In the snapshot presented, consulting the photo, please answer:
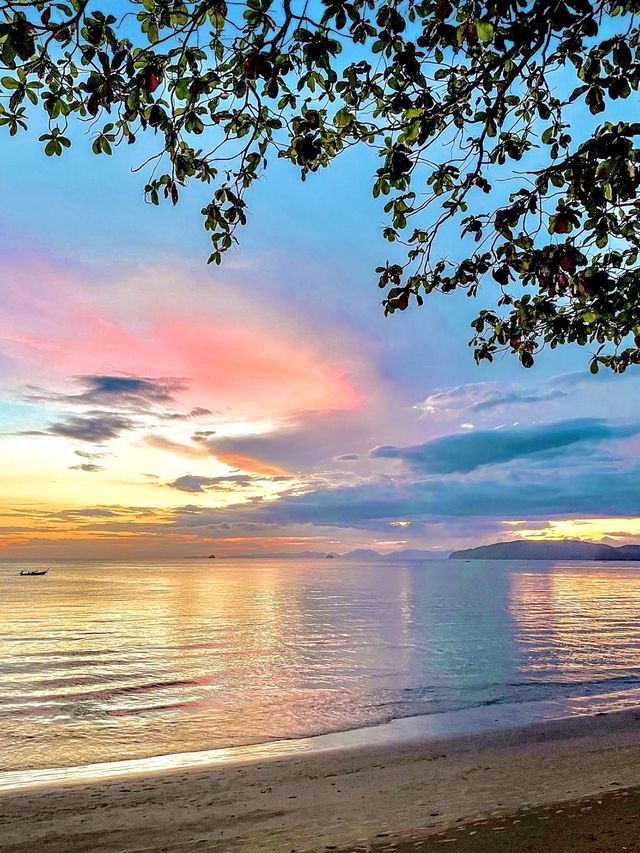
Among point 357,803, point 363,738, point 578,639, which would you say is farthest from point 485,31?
point 578,639

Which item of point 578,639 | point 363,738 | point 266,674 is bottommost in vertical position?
point 578,639

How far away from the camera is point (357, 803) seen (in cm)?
794

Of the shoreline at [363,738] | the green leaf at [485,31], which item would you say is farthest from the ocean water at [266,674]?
the green leaf at [485,31]

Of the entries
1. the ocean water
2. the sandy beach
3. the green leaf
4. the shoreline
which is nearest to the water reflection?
the ocean water

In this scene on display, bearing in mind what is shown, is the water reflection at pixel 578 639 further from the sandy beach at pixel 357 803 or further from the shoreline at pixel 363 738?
the sandy beach at pixel 357 803

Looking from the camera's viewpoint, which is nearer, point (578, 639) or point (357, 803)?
point (357, 803)

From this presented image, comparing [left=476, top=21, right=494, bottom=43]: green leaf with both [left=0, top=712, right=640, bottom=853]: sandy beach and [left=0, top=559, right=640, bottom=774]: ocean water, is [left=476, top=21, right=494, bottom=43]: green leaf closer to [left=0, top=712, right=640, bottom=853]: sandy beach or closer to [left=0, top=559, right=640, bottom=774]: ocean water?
[left=0, top=712, right=640, bottom=853]: sandy beach

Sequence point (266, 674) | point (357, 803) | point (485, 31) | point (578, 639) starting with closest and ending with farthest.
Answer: point (485, 31) → point (357, 803) → point (266, 674) → point (578, 639)

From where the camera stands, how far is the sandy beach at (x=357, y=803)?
21.3 feet

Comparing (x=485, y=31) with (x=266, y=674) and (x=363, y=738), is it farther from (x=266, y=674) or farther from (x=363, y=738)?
(x=266, y=674)

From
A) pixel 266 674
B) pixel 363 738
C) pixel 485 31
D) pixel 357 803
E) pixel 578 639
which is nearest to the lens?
pixel 485 31

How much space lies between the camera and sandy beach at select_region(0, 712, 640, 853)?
6.50 m

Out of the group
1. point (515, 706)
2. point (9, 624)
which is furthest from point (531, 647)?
point (9, 624)

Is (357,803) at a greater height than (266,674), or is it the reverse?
(357,803)
